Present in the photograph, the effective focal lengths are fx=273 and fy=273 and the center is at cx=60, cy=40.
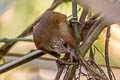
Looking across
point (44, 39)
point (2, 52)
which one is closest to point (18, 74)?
point (2, 52)

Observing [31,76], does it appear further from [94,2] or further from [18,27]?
[94,2]

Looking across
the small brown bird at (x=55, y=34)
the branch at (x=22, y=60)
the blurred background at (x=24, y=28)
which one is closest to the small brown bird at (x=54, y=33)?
the small brown bird at (x=55, y=34)

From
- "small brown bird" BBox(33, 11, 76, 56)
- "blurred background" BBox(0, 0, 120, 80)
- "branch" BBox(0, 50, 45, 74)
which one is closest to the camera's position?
"small brown bird" BBox(33, 11, 76, 56)

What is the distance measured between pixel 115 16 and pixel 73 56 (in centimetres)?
15

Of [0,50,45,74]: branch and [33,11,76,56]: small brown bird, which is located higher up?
[33,11,76,56]: small brown bird

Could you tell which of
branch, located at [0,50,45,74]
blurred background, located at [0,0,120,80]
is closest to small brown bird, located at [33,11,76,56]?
branch, located at [0,50,45,74]

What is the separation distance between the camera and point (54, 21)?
1.45 ft

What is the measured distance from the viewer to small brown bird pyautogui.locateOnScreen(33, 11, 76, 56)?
434 millimetres

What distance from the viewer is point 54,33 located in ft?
1.44

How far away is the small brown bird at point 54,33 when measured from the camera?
43cm

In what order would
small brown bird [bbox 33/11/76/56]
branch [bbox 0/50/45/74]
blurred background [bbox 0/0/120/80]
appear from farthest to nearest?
blurred background [bbox 0/0/120/80] → branch [bbox 0/50/45/74] → small brown bird [bbox 33/11/76/56]

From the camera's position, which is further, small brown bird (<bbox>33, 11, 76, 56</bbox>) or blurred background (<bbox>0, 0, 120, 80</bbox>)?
blurred background (<bbox>0, 0, 120, 80</bbox>)

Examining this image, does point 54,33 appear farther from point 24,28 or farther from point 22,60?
point 24,28

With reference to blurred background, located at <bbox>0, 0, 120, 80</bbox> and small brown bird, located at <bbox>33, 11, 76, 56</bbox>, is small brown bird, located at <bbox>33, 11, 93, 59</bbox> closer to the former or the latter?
small brown bird, located at <bbox>33, 11, 76, 56</bbox>
